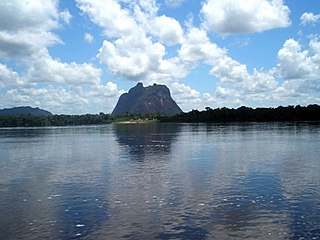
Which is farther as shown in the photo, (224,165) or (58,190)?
(224,165)

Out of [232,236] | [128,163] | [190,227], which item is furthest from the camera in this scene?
[128,163]

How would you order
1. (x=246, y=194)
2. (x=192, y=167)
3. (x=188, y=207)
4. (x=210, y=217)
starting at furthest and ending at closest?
1. (x=192, y=167)
2. (x=246, y=194)
3. (x=188, y=207)
4. (x=210, y=217)

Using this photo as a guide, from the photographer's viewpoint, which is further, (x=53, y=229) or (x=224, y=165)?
(x=224, y=165)

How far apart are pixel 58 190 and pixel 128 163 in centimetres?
1898

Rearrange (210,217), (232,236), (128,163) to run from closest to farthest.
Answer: (232,236), (210,217), (128,163)

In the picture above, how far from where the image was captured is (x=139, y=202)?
28.1 meters

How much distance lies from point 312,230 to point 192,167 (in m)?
25.9

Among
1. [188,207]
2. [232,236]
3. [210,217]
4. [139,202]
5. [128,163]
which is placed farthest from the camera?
[128,163]

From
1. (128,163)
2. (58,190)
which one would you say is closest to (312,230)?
(58,190)

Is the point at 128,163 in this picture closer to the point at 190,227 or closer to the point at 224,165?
the point at 224,165

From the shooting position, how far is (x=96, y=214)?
25141 mm

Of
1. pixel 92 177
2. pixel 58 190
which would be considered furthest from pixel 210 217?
pixel 92 177

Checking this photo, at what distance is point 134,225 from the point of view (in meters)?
22.4

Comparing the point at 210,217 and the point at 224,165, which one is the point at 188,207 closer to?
the point at 210,217
